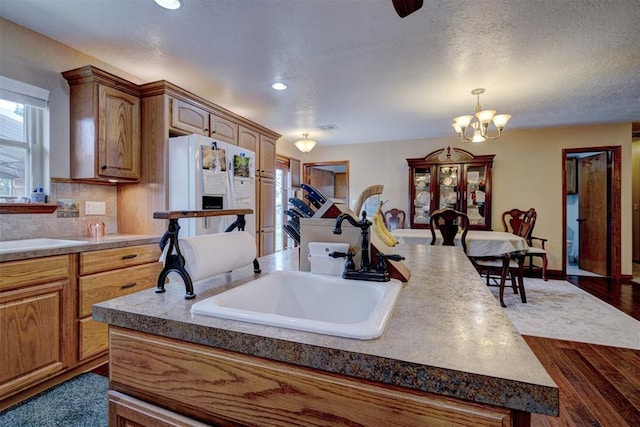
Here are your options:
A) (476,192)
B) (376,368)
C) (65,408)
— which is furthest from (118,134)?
(476,192)

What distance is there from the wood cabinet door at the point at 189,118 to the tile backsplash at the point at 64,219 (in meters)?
0.84

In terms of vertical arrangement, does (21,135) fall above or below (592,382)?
above

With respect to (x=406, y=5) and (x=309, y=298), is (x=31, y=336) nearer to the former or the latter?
(x=309, y=298)

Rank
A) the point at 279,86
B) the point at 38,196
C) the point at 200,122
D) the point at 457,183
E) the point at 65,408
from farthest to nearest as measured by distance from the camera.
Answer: the point at 457,183 < the point at 279,86 < the point at 200,122 < the point at 38,196 < the point at 65,408

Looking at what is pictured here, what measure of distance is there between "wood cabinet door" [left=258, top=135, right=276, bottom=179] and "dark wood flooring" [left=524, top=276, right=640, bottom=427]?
3.19 metres

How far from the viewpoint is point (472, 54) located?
2371 millimetres

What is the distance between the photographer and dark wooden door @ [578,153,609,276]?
4.63 metres

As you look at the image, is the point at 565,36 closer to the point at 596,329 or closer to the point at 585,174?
the point at 596,329

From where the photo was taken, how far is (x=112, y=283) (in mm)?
2055

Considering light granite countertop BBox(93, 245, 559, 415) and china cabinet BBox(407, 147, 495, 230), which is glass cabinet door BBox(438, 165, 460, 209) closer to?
china cabinet BBox(407, 147, 495, 230)

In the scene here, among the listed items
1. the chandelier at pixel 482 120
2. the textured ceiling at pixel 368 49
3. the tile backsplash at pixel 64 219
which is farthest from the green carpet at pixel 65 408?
the chandelier at pixel 482 120

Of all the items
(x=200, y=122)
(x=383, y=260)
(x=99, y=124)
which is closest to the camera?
(x=383, y=260)

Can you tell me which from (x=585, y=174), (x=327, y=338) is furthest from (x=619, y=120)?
(x=327, y=338)

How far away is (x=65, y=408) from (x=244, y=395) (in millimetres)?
1762
